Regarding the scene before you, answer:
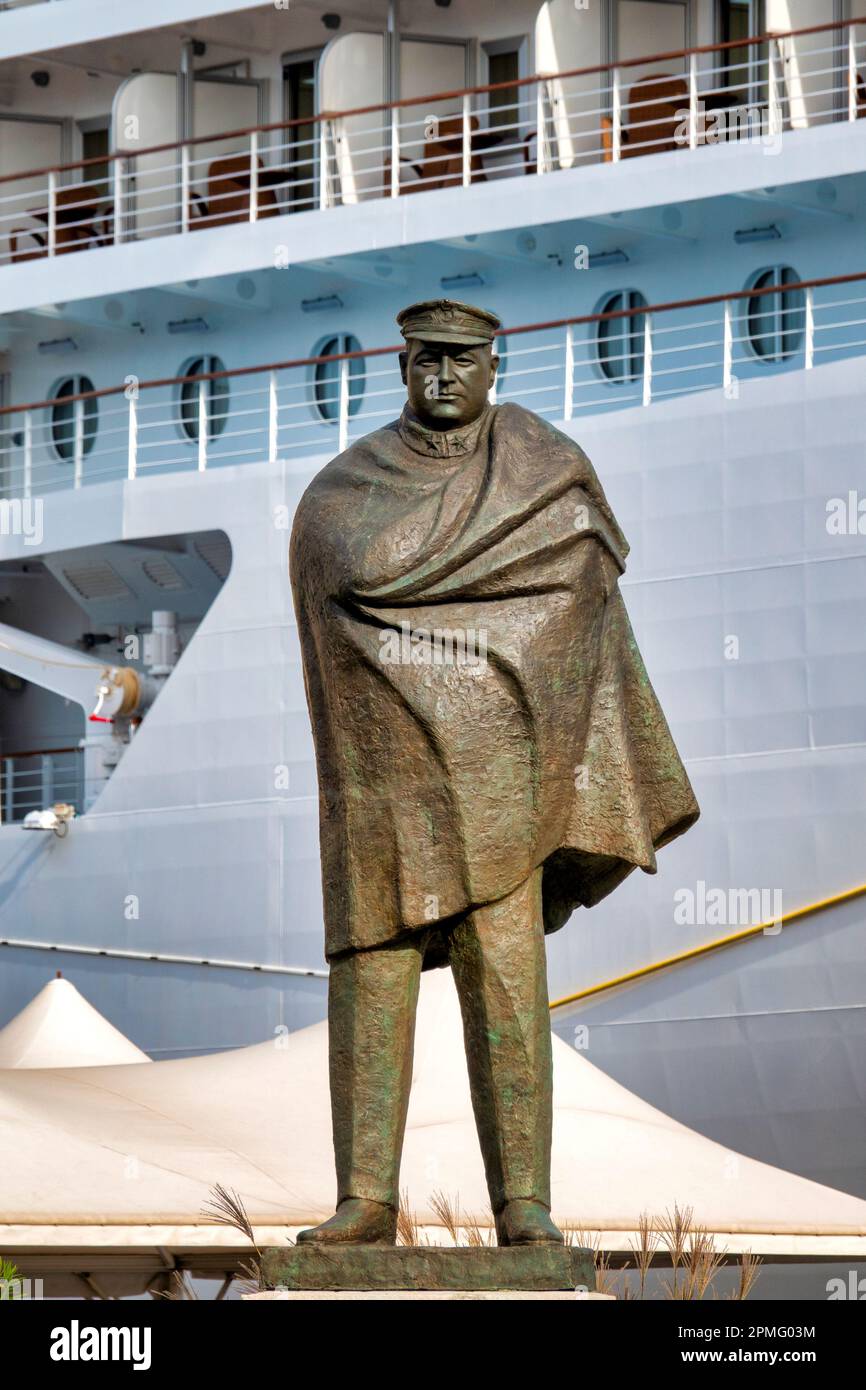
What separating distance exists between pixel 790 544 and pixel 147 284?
607 cm

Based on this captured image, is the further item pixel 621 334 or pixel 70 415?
pixel 70 415

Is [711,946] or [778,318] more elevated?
[778,318]

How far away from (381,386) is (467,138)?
2.00 m

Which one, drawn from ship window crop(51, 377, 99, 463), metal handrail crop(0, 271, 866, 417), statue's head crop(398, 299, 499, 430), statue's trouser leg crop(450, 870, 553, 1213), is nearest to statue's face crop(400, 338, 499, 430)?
statue's head crop(398, 299, 499, 430)

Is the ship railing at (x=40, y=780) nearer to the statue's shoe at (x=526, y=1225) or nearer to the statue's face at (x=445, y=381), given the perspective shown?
the statue's face at (x=445, y=381)

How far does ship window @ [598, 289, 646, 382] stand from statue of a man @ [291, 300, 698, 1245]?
12.3m

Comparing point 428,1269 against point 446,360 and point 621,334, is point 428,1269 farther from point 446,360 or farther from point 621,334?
point 621,334

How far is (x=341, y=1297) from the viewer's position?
184 inches

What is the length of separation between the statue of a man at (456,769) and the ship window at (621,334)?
40.4 feet

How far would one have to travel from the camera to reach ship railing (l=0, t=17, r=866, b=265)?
56.9ft

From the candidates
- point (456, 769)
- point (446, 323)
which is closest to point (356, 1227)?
point (456, 769)

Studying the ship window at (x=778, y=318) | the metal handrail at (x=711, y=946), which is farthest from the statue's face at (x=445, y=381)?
the ship window at (x=778, y=318)

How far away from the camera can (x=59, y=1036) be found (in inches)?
531
